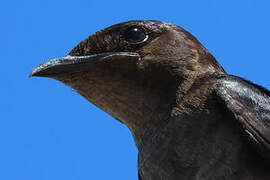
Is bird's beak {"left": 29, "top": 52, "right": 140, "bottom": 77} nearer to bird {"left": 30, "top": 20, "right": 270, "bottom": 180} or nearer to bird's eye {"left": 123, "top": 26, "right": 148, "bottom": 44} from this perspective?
bird {"left": 30, "top": 20, "right": 270, "bottom": 180}

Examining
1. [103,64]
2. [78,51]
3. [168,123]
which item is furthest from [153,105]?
[78,51]

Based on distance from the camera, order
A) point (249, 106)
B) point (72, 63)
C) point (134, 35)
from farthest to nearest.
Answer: point (134, 35) → point (72, 63) → point (249, 106)

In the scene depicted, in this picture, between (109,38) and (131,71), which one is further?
(109,38)

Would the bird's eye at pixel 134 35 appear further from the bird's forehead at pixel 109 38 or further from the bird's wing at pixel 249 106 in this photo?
the bird's wing at pixel 249 106

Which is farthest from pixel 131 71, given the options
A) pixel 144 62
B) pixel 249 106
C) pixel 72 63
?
pixel 249 106

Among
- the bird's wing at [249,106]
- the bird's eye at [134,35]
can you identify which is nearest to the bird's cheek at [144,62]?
the bird's eye at [134,35]

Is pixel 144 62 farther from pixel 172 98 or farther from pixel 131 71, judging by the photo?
pixel 172 98

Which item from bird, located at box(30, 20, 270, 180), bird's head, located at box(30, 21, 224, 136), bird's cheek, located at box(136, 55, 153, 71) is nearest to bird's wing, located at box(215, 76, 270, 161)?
bird, located at box(30, 20, 270, 180)
